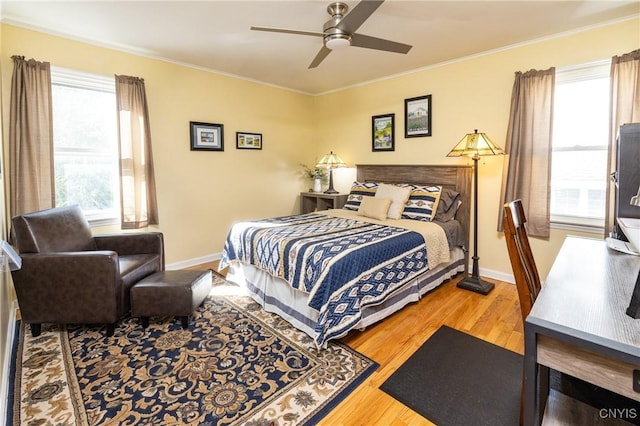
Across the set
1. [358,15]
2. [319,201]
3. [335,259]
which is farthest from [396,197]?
[358,15]

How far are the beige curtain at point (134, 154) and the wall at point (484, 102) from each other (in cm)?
290

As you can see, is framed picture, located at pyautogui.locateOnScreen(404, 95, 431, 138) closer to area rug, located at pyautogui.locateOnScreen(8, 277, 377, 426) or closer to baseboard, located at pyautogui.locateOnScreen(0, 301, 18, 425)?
area rug, located at pyautogui.locateOnScreen(8, 277, 377, 426)

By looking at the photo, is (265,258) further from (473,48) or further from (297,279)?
(473,48)

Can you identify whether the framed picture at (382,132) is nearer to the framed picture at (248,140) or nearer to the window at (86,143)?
the framed picture at (248,140)

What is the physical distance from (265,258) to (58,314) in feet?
5.07

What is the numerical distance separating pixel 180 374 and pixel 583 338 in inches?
80.5

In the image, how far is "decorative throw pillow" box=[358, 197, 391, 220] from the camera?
3559mm

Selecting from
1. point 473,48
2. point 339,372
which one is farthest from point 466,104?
point 339,372

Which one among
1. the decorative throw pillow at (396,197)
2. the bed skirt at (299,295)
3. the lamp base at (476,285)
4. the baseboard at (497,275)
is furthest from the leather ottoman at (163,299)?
the baseboard at (497,275)

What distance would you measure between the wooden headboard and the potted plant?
0.90 meters

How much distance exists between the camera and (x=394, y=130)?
4324mm

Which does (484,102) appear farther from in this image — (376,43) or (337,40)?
(337,40)

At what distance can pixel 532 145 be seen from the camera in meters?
3.12

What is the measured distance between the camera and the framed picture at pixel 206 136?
13.2ft
